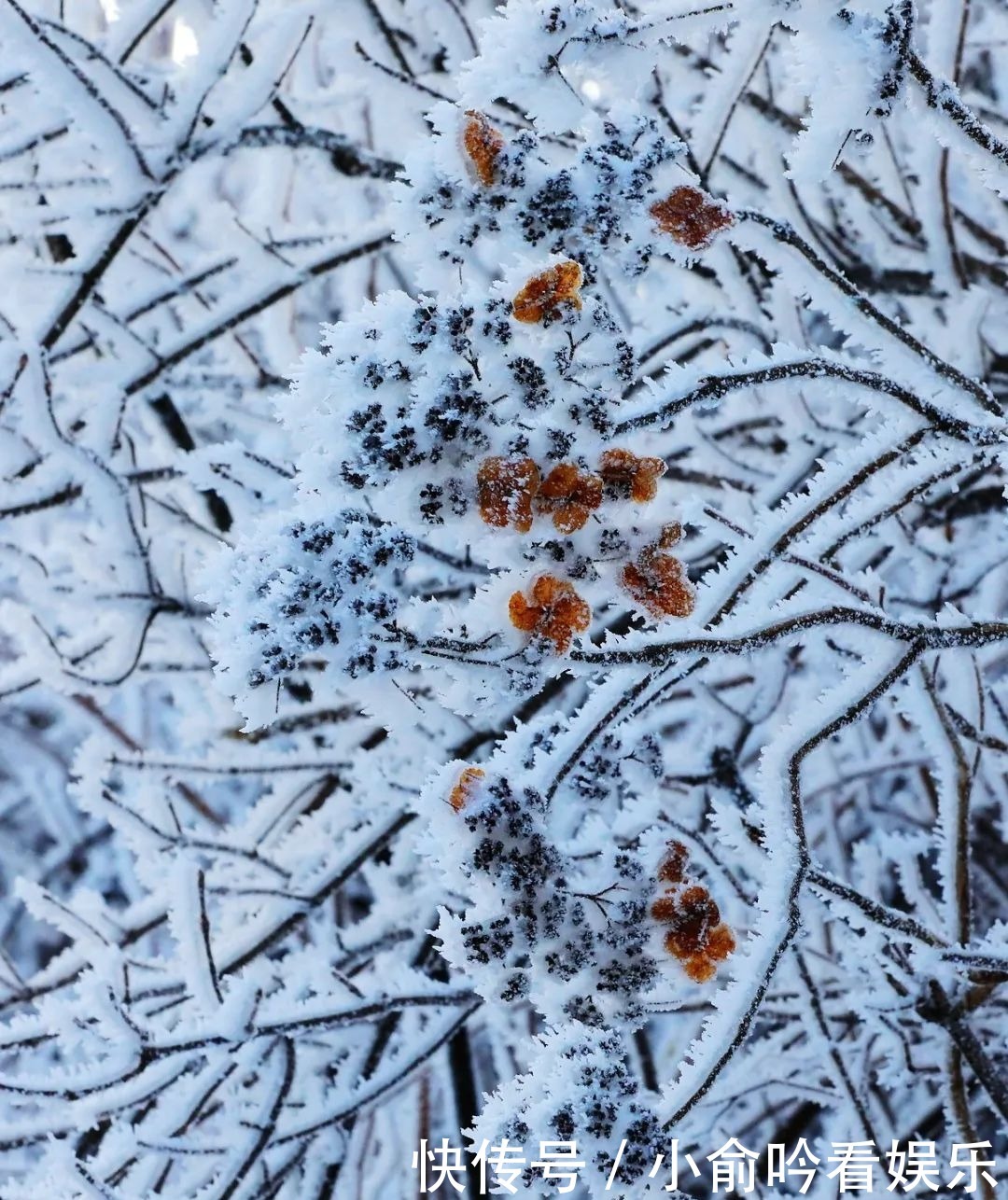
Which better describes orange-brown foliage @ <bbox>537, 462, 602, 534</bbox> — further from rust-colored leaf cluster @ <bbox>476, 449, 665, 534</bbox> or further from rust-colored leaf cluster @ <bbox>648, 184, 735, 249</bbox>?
rust-colored leaf cluster @ <bbox>648, 184, 735, 249</bbox>

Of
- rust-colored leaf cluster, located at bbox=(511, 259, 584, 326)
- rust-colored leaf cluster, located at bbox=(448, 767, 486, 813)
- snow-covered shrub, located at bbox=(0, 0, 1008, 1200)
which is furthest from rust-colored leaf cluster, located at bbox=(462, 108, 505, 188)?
rust-colored leaf cluster, located at bbox=(448, 767, 486, 813)

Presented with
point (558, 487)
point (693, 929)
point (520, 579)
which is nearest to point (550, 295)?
point (558, 487)

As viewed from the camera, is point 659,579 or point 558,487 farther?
point 659,579

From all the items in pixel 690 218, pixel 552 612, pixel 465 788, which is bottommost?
pixel 465 788

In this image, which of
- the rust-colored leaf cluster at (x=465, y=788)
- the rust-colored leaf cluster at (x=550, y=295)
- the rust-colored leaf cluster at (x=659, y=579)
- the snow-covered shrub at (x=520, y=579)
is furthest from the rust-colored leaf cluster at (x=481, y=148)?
the rust-colored leaf cluster at (x=465, y=788)

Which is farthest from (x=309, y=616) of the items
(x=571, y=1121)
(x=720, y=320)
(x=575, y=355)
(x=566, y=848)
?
(x=720, y=320)

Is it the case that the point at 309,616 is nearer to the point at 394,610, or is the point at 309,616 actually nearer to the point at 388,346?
the point at 394,610

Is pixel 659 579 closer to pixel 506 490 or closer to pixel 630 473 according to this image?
pixel 630 473
